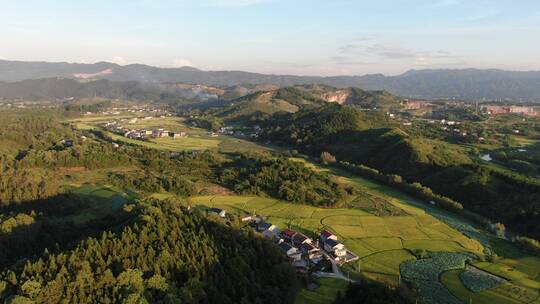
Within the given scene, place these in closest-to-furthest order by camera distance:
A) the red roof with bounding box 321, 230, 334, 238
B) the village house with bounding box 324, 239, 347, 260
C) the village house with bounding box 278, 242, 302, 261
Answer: the village house with bounding box 278, 242, 302, 261
the village house with bounding box 324, 239, 347, 260
the red roof with bounding box 321, 230, 334, 238

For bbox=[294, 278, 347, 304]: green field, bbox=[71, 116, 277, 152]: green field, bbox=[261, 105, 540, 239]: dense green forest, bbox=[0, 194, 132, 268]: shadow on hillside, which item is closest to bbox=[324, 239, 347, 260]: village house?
bbox=[294, 278, 347, 304]: green field

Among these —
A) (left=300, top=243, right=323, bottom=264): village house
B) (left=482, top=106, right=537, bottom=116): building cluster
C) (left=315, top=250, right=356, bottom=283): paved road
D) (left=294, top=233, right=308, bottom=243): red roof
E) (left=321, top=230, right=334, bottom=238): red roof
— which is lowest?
(left=315, top=250, right=356, bottom=283): paved road

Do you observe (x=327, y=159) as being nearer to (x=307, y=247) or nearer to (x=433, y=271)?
(x=307, y=247)

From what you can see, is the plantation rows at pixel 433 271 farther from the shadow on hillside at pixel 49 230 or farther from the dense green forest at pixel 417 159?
the shadow on hillside at pixel 49 230

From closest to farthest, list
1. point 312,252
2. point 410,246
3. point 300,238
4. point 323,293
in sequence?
point 323,293 < point 312,252 < point 300,238 < point 410,246

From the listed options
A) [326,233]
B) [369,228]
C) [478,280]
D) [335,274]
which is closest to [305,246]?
Result: [326,233]

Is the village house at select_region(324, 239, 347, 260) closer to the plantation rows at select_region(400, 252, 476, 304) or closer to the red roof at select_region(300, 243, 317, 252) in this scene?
the red roof at select_region(300, 243, 317, 252)

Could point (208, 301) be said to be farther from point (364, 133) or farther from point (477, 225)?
point (364, 133)

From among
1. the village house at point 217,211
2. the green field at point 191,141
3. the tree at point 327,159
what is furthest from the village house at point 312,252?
the green field at point 191,141

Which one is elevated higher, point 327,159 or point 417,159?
point 417,159

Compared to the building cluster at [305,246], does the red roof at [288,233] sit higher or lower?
higher

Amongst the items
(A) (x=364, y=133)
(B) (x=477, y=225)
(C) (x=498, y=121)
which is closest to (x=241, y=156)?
(A) (x=364, y=133)
